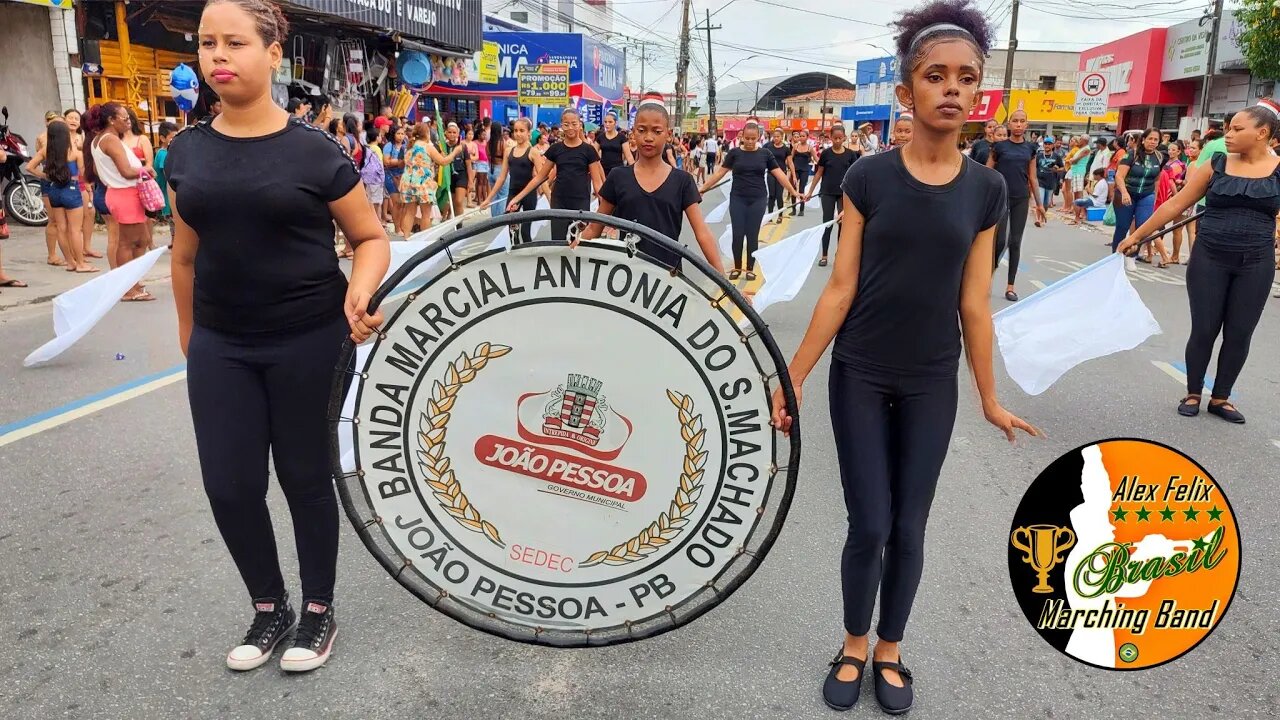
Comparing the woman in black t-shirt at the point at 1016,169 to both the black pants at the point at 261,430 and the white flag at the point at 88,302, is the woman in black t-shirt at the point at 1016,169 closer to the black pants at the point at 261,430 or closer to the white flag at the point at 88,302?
the white flag at the point at 88,302

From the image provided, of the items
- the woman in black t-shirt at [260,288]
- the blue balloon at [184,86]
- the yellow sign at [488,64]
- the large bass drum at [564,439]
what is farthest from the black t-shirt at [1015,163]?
the yellow sign at [488,64]

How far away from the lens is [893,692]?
8.77 ft

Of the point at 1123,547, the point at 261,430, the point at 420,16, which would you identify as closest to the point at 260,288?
the point at 261,430

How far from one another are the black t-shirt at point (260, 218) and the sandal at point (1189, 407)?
5.24m

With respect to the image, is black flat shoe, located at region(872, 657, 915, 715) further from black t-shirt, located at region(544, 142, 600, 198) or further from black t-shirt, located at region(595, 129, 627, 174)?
black t-shirt, located at region(595, 129, 627, 174)

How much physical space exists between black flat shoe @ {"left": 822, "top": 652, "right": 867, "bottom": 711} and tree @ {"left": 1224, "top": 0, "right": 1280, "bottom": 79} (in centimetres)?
2657

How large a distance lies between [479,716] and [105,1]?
1553 centimetres

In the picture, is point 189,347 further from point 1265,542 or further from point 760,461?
point 1265,542

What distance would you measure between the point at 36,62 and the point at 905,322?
15473 millimetres

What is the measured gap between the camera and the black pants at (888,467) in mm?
2580

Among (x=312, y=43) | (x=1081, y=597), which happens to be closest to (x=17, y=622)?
(x=1081, y=597)

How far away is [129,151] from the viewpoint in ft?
28.3

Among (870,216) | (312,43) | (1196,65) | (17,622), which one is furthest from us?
(1196,65)

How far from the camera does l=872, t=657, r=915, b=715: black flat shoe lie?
265 cm
